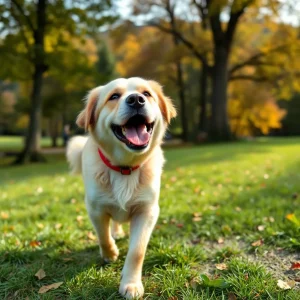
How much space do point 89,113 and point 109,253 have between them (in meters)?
1.23

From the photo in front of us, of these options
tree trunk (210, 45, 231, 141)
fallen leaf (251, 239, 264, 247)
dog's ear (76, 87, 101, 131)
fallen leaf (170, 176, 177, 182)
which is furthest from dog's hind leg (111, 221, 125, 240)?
tree trunk (210, 45, 231, 141)

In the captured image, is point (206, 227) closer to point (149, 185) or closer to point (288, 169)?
point (149, 185)

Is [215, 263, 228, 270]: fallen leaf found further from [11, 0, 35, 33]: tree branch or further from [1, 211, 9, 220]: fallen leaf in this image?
[11, 0, 35, 33]: tree branch

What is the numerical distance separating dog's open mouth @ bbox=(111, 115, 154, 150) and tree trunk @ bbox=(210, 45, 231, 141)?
18.1 metres

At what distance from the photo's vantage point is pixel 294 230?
3184 millimetres

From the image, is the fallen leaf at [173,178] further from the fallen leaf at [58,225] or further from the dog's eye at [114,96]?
the dog's eye at [114,96]

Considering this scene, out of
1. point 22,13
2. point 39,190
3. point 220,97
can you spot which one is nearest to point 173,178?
point 39,190

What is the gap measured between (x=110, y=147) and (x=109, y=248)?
88cm

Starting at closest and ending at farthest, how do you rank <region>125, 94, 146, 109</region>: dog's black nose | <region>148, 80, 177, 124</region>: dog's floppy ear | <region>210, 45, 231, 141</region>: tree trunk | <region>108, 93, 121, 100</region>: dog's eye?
1. <region>125, 94, 146, 109</region>: dog's black nose
2. <region>108, 93, 121, 100</region>: dog's eye
3. <region>148, 80, 177, 124</region>: dog's floppy ear
4. <region>210, 45, 231, 141</region>: tree trunk

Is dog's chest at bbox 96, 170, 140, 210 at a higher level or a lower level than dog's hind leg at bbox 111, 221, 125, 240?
higher

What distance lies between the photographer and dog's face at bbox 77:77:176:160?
2.57 m

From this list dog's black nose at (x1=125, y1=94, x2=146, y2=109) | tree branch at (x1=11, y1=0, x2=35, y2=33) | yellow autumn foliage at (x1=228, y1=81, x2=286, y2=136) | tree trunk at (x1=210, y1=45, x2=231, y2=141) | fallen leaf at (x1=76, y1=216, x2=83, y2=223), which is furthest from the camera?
yellow autumn foliage at (x1=228, y1=81, x2=286, y2=136)

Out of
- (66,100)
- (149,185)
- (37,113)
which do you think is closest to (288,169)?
(149,185)

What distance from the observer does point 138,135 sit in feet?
8.70
